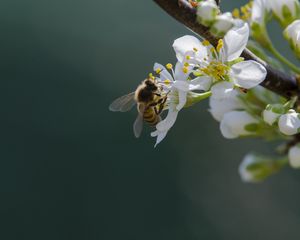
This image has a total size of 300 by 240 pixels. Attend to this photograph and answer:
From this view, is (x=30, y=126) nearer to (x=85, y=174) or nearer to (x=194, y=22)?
(x=85, y=174)

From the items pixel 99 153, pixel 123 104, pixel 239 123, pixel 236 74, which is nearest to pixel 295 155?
pixel 239 123

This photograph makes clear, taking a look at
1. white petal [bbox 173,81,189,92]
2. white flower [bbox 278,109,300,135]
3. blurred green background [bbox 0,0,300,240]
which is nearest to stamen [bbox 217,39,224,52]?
white petal [bbox 173,81,189,92]

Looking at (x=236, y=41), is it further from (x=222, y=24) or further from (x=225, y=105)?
(x=225, y=105)

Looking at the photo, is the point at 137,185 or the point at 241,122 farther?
the point at 137,185

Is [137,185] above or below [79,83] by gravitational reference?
below

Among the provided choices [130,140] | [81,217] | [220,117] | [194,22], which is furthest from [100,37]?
[194,22]

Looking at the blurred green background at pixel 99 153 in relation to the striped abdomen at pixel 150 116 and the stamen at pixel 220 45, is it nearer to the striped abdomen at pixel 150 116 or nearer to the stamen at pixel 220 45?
the striped abdomen at pixel 150 116
